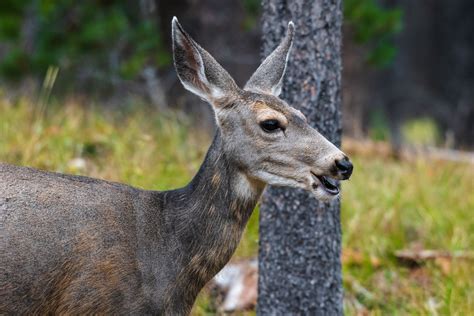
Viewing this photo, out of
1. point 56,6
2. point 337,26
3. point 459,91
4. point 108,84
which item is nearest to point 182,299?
point 337,26

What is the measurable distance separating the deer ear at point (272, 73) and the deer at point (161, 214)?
0.11m

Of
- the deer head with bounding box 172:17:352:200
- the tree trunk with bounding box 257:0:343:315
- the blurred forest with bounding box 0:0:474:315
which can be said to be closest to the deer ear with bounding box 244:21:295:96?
the deer head with bounding box 172:17:352:200

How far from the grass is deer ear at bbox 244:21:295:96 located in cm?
187

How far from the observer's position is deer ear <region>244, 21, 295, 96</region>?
5008 mm

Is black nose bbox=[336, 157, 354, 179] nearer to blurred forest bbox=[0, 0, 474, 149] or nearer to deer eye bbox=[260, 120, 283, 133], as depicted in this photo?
deer eye bbox=[260, 120, 283, 133]

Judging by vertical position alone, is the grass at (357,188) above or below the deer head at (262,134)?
below

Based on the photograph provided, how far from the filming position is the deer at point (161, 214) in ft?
13.7

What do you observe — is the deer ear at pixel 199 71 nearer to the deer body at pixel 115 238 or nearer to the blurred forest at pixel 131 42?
the deer body at pixel 115 238

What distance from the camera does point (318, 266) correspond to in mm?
5848

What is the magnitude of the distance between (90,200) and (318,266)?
1920 millimetres

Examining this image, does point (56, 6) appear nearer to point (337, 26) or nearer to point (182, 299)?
point (337, 26)

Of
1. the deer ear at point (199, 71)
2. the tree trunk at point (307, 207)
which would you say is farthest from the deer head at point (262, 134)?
the tree trunk at point (307, 207)

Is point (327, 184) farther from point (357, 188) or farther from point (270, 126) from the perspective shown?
point (357, 188)

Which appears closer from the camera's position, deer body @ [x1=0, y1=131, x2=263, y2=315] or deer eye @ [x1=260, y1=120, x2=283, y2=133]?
deer body @ [x1=0, y1=131, x2=263, y2=315]
